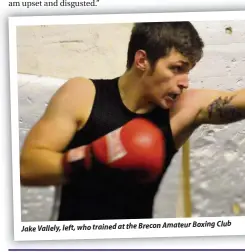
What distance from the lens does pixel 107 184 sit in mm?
1197

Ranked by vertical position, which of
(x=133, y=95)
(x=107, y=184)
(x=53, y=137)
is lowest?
(x=107, y=184)

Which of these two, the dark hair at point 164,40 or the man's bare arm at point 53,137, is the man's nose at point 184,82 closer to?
the dark hair at point 164,40

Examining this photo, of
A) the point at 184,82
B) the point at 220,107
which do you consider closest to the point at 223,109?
the point at 220,107

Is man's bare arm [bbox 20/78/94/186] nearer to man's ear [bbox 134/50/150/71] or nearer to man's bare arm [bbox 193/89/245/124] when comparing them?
man's ear [bbox 134/50/150/71]

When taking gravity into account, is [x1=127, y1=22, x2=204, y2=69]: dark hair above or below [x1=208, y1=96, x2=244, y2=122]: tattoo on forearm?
above

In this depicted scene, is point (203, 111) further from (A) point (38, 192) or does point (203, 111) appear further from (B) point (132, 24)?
(A) point (38, 192)

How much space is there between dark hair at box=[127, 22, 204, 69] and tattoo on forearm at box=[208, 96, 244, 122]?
0.38 ft

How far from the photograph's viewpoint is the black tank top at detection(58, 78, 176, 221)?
3.92 ft

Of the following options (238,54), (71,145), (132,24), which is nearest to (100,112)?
(71,145)

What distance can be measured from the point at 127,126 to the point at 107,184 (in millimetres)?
152

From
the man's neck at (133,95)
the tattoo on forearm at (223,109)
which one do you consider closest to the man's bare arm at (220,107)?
the tattoo on forearm at (223,109)

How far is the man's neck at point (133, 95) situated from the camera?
1216 mm

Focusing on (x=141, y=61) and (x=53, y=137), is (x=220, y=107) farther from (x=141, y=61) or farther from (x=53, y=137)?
(x=53, y=137)

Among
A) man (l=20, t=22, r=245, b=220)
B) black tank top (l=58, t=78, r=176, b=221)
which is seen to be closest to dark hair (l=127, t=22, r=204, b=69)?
man (l=20, t=22, r=245, b=220)
